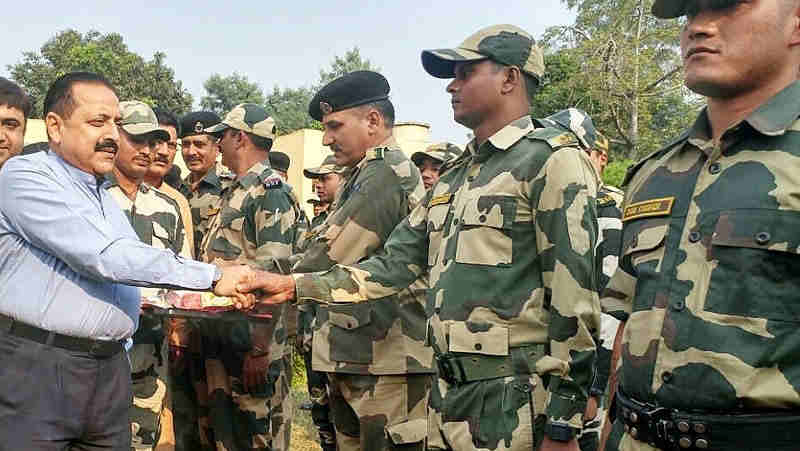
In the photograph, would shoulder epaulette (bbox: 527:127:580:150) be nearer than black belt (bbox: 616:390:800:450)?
No

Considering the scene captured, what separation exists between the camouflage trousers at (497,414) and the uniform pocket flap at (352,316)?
1297 mm

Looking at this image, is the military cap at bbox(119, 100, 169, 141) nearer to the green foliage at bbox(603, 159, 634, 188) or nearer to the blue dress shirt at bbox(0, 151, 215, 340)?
the blue dress shirt at bbox(0, 151, 215, 340)

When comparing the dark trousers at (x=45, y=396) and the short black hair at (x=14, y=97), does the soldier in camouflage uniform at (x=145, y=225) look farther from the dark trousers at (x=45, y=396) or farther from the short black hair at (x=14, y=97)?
the dark trousers at (x=45, y=396)

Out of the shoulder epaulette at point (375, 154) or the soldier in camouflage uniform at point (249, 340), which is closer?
the shoulder epaulette at point (375, 154)

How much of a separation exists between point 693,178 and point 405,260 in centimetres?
177

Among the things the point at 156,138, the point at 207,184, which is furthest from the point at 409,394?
the point at 207,184

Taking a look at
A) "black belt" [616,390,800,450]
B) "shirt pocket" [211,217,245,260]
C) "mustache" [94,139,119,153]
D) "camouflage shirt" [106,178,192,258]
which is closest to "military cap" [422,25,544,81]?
"mustache" [94,139,119,153]

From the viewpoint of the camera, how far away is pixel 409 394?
4348 millimetres

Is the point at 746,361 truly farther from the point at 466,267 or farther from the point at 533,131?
the point at 533,131

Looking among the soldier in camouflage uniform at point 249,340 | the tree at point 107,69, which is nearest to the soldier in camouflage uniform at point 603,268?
the soldier in camouflage uniform at point 249,340

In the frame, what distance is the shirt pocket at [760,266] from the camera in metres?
1.95

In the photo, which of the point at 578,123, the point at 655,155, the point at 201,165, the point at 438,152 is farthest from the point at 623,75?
the point at 655,155

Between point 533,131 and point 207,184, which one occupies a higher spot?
point 533,131

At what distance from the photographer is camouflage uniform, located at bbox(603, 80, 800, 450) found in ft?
6.37
